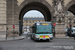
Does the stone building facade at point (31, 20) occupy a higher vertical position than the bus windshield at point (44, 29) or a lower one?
higher

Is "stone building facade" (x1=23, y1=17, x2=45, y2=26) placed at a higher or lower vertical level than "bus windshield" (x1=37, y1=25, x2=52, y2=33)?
higher

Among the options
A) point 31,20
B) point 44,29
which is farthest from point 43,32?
point 31,20

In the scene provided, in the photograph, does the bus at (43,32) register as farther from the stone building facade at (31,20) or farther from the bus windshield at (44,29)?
the stone building facade at (31,20)

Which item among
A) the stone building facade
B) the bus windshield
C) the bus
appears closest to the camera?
the bus

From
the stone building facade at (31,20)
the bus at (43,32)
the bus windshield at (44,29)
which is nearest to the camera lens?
the bus at (43,32)

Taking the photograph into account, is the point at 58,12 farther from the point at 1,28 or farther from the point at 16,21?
the point at 1,28

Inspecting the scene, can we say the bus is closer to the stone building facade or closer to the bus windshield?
the bus windshield

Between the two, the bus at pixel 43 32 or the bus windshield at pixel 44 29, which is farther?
the bus windshield at pixel 44 29

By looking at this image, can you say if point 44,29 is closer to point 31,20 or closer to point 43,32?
point 43,32

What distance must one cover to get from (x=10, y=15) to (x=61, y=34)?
1140cm

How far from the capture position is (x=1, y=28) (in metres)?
30.3

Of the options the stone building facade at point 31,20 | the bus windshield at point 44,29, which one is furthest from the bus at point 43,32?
the stone building facade at point 31,20

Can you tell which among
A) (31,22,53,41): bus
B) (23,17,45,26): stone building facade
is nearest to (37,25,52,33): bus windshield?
(31,22,53,41): bus

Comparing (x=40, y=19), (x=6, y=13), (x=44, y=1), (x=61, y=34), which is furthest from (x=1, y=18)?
(x=40, y=19)
